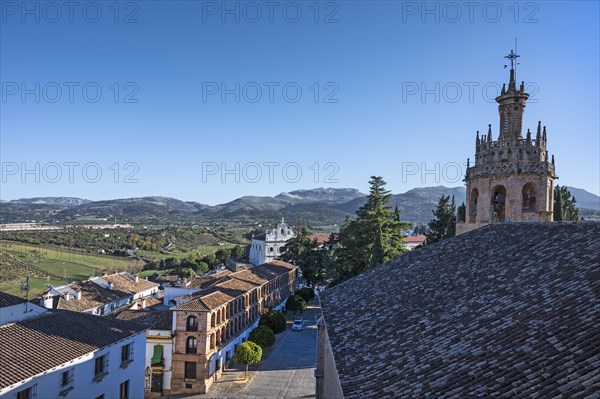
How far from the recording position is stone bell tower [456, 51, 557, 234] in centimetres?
1623

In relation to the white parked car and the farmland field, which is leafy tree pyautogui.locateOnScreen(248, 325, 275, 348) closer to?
the white parked car

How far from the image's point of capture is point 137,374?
2003 centimetres

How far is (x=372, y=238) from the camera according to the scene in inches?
1297

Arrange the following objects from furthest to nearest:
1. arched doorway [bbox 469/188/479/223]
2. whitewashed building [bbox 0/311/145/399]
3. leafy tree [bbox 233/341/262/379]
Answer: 1. leafy tree [bbox 233/341/262/379]
2. arched doorway [bbox 469/188/479/223]
3. whitewashed building [bbox 0/311/145/399]

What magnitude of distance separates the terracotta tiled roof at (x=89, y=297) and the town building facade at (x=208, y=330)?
1068 centimetres

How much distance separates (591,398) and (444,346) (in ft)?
10.4

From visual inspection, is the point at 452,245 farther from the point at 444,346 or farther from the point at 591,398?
the point at 591,398

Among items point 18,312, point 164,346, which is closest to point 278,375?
point 164,346

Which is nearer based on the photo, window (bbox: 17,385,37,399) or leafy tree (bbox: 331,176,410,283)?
window (bbox: 17,385,37,399)

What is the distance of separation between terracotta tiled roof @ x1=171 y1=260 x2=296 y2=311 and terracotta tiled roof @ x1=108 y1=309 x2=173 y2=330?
4.36 ft

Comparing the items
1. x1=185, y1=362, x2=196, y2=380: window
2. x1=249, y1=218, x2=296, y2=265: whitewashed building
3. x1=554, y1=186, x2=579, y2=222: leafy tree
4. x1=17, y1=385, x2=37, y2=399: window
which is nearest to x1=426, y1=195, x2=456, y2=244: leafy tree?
x1=554, y1=186, x2=579, y2=222: leafy tree

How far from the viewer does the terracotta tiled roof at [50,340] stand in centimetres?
1405

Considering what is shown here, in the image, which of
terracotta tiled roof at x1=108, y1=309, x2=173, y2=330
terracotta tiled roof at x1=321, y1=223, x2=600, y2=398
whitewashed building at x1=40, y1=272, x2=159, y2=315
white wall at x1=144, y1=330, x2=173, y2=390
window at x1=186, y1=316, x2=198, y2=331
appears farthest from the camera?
whitewashed building at x1=40, y1=272, x2=159, y2=315

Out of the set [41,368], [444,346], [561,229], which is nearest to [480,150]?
[561,229]
